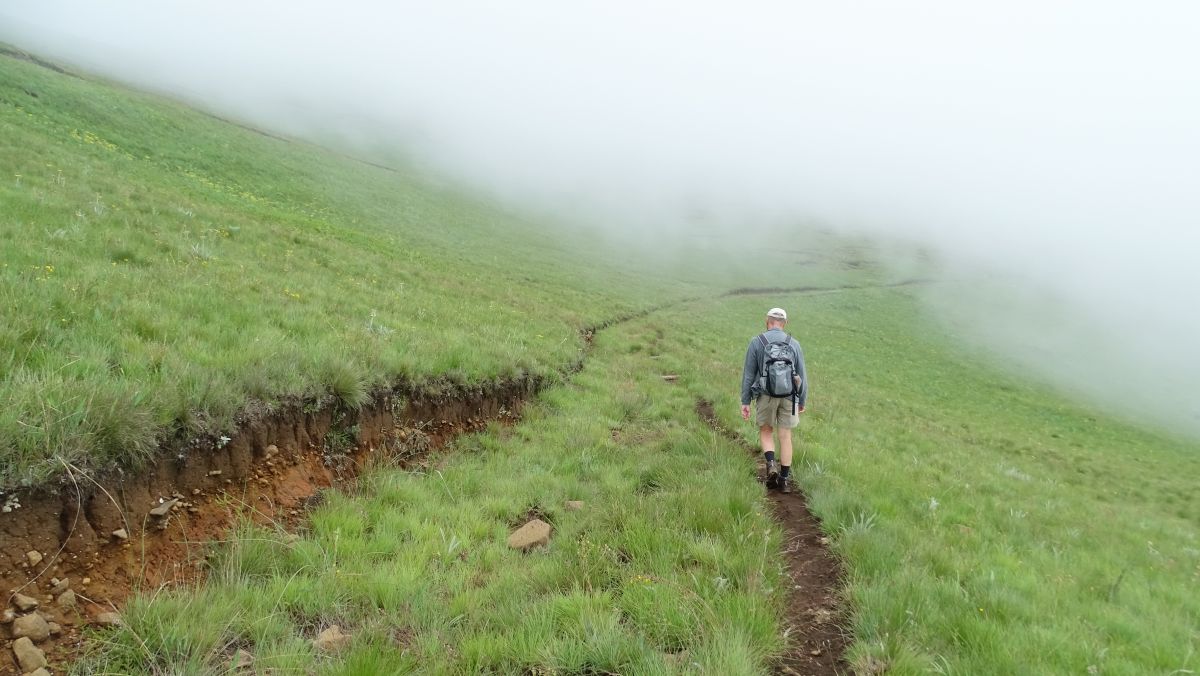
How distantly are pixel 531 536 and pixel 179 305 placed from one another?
18.9 ft

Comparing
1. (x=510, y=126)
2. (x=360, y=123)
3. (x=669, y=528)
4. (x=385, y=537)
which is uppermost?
(x=510, y=126)

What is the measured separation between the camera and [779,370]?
877 centimetres

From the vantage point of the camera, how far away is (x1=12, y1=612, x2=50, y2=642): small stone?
3.36 meters

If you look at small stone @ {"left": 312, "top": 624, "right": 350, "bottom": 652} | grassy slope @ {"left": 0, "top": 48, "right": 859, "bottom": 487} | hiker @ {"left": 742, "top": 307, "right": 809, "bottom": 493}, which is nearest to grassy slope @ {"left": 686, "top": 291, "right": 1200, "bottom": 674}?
hiker @ {"left": 742, "top": 307, "right": 809, "bottom": 493}

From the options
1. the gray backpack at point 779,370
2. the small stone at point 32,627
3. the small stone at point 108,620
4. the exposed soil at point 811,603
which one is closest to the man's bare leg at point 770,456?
the gray backpack at point 779,370

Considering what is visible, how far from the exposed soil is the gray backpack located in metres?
1.85

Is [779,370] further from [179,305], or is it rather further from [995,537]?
[179,305]

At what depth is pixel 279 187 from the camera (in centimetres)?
3312

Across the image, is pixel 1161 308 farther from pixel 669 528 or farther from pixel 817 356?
pixel 669 528

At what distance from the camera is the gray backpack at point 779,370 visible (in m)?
8.75

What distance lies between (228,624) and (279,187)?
35.1 meters

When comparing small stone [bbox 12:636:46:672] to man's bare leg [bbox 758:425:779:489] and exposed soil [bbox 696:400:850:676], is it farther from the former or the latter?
man's bare leg [bbox 758:425:779:489]

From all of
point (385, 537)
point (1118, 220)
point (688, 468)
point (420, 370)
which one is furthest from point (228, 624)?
point (1118, 220)

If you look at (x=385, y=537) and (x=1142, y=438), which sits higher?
(x=385, y=537)
